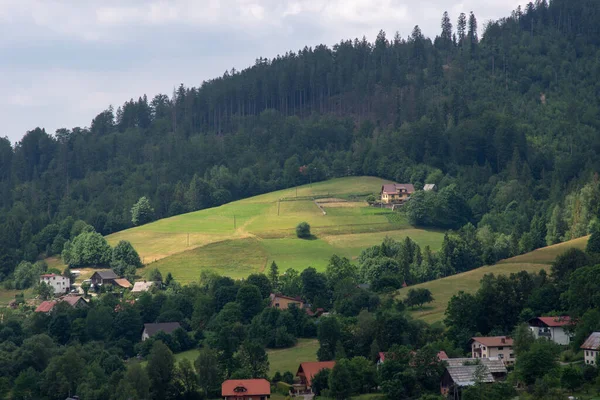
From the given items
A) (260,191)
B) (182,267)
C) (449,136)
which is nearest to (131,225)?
(260,191)

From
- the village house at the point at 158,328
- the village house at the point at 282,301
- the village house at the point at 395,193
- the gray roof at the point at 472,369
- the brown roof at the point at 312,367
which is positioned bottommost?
the brown roof at the point at 312,367

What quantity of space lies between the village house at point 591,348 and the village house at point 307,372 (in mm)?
16147

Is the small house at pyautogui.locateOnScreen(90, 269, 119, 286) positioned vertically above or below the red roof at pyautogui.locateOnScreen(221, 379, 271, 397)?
above

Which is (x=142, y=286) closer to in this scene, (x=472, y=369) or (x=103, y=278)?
(x=103, y=278)

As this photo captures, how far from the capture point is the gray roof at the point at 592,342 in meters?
60.7

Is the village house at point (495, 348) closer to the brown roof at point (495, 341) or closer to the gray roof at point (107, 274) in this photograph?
the brown roof at point (495, 341)

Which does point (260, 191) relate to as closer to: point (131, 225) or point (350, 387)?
point (131, 225)

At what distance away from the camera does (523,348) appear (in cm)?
6412

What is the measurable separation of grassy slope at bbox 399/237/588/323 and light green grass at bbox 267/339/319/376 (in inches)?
360

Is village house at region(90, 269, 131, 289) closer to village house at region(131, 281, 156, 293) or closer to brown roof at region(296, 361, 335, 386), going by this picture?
village house at region(131, 281, 156, 293)

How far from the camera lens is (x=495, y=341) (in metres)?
66.9

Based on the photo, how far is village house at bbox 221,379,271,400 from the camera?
213 ft

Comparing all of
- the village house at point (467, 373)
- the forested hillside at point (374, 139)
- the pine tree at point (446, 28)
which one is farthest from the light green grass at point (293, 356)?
the pine tree at point (446, 28)

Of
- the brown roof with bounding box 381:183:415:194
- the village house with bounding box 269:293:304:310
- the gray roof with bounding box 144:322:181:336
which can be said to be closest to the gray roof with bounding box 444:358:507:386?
the village house with bounding box 269:293:304:310
